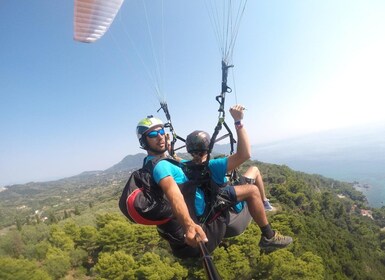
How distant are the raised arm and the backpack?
0.99m

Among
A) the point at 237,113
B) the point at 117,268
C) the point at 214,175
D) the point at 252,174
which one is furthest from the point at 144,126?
the point at 117,268

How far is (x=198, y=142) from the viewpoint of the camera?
3.79 meters

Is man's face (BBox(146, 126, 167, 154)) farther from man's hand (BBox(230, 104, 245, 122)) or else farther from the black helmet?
man's hand (BBox(230, 104, 245, 122))

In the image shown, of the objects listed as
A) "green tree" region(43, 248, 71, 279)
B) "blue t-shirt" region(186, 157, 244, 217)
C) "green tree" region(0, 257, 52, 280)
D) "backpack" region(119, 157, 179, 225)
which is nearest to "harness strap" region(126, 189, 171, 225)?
"backpack" region(119, 157, 179, 225)

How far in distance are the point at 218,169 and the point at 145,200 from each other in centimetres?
106

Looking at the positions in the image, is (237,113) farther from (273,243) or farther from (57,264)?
(57,264)

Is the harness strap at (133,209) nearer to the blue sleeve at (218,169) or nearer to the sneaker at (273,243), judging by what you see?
the blue sleeve at (218,169)

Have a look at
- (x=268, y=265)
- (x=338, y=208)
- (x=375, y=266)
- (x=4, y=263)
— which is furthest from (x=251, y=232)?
(x=338, y=208)

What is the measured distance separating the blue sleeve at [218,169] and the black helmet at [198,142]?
0.77 ft

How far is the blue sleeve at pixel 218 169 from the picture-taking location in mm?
3645

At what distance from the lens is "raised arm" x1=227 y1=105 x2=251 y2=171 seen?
352 centimetres

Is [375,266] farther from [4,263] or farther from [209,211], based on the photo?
[209,211]

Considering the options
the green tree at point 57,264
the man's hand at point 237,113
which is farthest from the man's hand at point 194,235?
the green tree at point 57,264

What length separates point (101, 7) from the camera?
19.0 feet
